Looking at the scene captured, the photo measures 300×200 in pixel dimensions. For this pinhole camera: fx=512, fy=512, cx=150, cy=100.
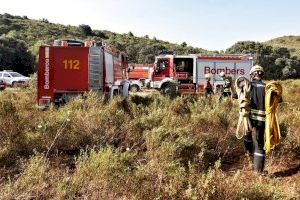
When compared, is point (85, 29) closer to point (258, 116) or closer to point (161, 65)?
point (161, 65)

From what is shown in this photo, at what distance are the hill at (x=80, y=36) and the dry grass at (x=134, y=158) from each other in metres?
50.9

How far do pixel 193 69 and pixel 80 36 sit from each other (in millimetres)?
48672

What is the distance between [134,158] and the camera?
7414 mm

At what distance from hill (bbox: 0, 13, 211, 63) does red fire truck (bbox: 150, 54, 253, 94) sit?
3057cm

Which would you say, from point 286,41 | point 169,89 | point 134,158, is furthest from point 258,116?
point 286,41

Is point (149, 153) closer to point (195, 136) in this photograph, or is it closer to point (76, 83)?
point (195, 136)

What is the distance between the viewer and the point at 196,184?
5367mm

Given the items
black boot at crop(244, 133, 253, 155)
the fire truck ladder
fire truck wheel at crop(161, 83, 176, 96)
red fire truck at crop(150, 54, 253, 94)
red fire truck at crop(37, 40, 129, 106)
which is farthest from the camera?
red fire truck at crop(150, 54, 253, 94)

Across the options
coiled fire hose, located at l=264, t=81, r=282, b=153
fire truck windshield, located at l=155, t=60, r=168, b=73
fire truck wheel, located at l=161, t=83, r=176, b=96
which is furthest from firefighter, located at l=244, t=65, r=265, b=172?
fire truck windshield, located at l=155, t=60, r=168, b=73

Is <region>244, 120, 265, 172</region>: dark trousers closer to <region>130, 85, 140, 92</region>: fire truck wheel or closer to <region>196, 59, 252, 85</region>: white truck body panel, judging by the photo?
<region>196, 59, 252, 85</region>: white truck body panel

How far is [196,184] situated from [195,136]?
3.49 meters

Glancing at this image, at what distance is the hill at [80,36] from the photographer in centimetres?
6412

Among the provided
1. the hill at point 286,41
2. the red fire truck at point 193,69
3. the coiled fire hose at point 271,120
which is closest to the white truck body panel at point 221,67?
the red fire truck at point 193,69

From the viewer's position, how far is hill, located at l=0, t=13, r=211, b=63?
6412 centimetres
